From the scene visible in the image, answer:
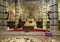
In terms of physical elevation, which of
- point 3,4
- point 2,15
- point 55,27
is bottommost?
point 55,27

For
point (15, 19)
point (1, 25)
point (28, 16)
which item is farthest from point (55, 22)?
point (28, 16)

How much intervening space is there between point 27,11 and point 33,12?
36.0 inches

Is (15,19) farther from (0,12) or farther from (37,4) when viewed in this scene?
(0,12)

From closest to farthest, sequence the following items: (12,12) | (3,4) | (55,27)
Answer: (55,27) → (3,4) → (12,12)

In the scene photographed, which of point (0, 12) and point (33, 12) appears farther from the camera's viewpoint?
point (33, 12)

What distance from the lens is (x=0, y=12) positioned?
8.80 m

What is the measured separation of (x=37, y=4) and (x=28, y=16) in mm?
2221

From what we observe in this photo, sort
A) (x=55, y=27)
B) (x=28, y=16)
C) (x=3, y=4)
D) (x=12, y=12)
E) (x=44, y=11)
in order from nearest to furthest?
1. (x=55, y=27)
2. (x=3, y=4)
3. (x=44, y=11)
4. (x=12, y=12)
5. (x=28, y=16)

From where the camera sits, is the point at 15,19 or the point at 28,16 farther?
the point at 28,16

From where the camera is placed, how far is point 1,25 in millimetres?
8711

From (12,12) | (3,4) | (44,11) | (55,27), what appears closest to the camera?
(55,27)

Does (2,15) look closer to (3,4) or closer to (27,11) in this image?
(3,4)

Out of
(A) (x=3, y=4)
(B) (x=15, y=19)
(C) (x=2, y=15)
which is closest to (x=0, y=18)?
(C) (x=2, y=15)

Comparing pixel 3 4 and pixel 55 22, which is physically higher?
pixel 3 4
